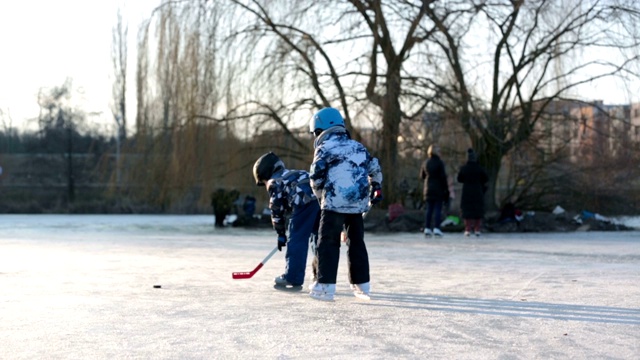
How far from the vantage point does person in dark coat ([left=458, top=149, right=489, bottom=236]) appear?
15039mm

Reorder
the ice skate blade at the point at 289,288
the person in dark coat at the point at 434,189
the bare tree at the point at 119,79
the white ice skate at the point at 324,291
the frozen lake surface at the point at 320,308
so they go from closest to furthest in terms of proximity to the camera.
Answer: the frozen lake surface at the point at 320,308, the white ice skate at the point at 324,291, the ice skate blade at the point at 289,288, the person in dark coat at the point at 434,189, the bare tree at the point at 119,79

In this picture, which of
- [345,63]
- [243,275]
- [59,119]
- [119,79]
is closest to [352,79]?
[345,63]

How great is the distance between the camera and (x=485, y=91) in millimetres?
17375

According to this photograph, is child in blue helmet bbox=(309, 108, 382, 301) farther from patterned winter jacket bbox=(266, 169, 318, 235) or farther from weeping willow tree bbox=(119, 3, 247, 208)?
weeping willow tree bbox=(119, 3, 247, 208)

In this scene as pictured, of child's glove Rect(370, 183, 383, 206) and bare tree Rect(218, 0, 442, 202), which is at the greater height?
bare tree Rect(218, 0, 442, 202)

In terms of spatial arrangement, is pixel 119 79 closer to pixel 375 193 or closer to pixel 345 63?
pixel 345 63

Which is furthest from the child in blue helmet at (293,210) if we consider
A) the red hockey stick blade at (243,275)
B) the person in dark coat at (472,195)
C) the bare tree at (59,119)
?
the bare tree at (59,119)

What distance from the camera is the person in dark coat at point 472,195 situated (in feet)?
49.3

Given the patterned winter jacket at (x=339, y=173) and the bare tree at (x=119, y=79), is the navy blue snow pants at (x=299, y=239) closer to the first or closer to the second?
the patterned winter jacket at (x=339, y=173)

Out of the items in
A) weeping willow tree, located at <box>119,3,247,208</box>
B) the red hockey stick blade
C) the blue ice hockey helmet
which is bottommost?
the red hockey stick blade

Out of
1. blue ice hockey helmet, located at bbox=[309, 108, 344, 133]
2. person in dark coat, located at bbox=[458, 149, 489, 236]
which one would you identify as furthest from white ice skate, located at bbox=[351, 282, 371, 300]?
person in dark coat, located at bbox=[458, 149, 489, 236]

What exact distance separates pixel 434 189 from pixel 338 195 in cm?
846

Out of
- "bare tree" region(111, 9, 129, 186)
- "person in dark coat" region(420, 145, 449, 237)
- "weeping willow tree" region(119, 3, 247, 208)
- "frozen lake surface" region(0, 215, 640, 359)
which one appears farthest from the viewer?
"bare tree" region(111, 9, 129, 186)

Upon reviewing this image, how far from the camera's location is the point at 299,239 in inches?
288
